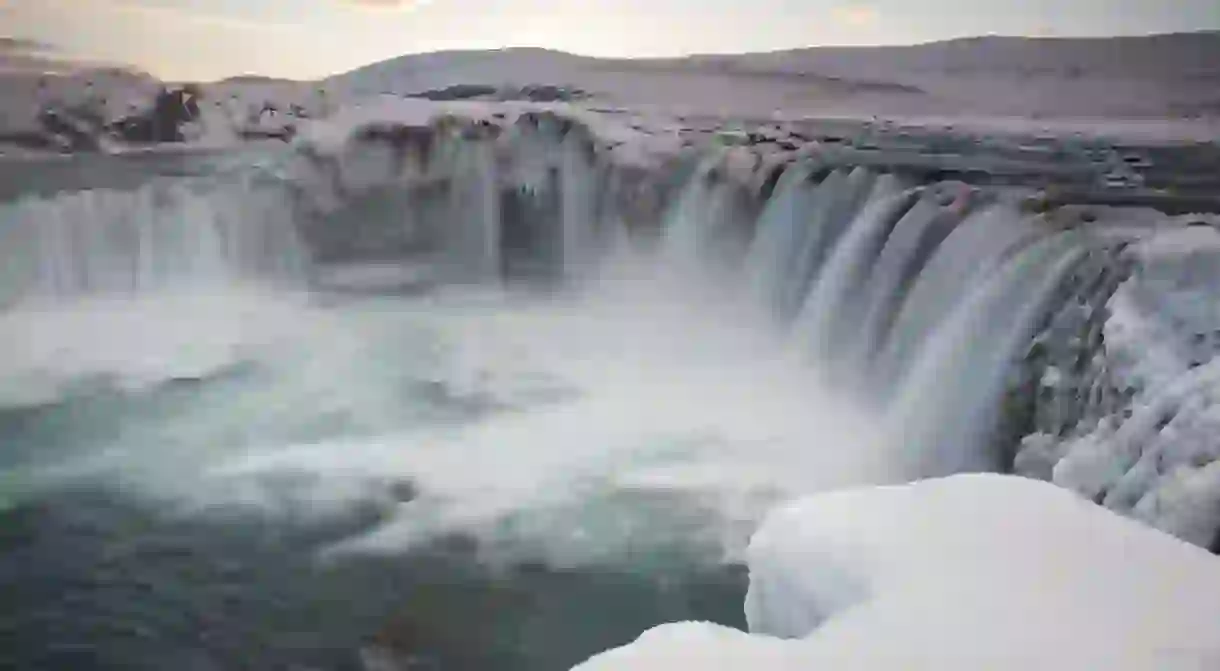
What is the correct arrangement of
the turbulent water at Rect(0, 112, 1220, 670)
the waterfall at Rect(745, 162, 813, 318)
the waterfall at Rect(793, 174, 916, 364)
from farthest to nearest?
the waterfall at Rect(745, 162, 813, 318)
the waterfall at Rect(793, 174, 916, 364)
the turbulent water at Rect(0, 112, 1220, 670)

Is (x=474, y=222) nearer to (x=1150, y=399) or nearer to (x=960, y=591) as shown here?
(x=1150, y=399)

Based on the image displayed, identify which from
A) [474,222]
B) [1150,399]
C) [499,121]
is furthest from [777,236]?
[1150,399]

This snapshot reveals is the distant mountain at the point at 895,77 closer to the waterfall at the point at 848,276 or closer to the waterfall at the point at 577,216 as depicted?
the waterfall at the point at 848,276

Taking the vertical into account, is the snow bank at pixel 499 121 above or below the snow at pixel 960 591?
above

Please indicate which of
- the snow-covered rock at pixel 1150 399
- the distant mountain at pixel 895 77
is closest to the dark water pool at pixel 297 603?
the snow-covered rock at pixel 1150 399

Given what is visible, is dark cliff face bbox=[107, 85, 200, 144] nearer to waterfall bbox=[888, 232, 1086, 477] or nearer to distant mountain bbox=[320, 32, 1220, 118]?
distant mountain bbox=[320, 32, 1220, 118]

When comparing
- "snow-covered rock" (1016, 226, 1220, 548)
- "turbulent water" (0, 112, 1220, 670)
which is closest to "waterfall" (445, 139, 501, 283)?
"turbulent water" (0, 112, 1220, 670)
